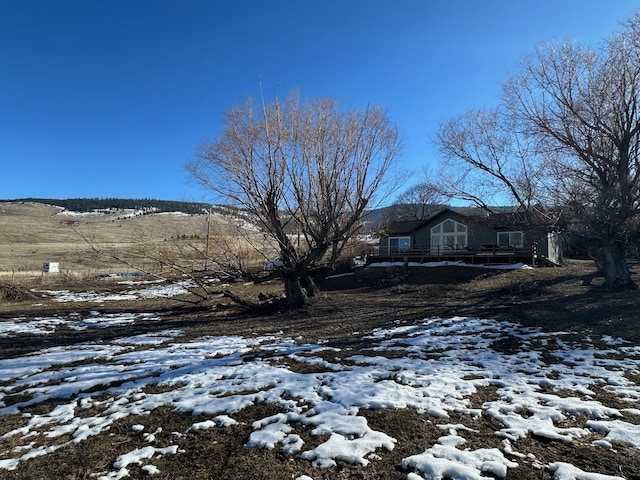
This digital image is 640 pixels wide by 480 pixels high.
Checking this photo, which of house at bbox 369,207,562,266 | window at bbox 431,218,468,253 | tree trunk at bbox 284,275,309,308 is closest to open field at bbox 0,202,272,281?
tree trunk at bbox 284,275,309,308

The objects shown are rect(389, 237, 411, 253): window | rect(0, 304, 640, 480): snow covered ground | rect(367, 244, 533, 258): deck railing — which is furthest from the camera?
rect(389, 237, 411, 253): window

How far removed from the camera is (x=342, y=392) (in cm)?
445

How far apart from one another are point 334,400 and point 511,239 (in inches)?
1058

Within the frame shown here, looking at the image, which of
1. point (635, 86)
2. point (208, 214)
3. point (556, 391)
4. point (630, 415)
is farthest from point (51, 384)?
point (635, 86)

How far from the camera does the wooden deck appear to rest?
78.9 ft

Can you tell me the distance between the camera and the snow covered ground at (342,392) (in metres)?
3.15

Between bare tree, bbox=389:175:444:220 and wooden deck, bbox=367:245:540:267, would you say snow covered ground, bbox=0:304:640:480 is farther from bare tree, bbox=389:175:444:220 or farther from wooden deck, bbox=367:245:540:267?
bare tree, bbox=389:175:444:220

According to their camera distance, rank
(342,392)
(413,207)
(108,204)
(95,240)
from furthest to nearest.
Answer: (108,204), (413,207), (95,240), (342,392)

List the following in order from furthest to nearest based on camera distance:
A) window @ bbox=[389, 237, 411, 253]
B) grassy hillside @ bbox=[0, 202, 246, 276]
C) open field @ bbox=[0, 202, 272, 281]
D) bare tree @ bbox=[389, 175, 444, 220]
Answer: bare tree @ bbox=[389, 175, 444, 220]
window @ bbox=[389, 237, 411, 253]
grassy hillside @ bbox=[0, 202, 246, 276]
open field @ bbox=[0, 202, 272, 281]

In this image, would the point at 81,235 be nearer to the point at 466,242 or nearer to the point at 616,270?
the point at 616,270

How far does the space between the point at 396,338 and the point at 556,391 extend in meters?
3.63

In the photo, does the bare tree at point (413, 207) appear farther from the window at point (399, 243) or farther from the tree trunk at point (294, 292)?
the tree trunk at point (294, 292)

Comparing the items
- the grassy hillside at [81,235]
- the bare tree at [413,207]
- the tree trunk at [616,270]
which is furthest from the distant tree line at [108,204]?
the tree trunk at [616,270]

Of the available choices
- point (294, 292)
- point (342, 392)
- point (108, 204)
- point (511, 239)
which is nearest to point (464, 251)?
point (511, 239)
